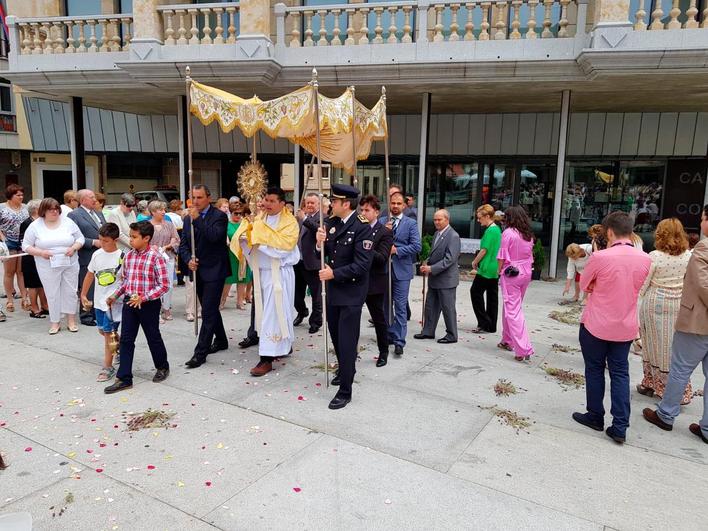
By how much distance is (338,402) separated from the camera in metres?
4.68

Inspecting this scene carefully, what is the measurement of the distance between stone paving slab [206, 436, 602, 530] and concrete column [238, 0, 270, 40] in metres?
8.92

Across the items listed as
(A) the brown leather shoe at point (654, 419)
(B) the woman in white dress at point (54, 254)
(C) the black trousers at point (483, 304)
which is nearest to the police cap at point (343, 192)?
(C) the black trousers at point (483, 304)

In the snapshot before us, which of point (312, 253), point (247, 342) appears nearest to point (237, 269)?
point (312, 253)

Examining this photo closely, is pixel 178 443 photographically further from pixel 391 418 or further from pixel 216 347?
pixel 216 347

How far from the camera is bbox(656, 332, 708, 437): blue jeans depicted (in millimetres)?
4176

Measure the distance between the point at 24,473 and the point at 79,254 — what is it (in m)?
4.58

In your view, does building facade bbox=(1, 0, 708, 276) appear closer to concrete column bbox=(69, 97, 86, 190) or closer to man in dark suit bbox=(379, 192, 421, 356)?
concrete column bbox=(69, 97, 86, 190)

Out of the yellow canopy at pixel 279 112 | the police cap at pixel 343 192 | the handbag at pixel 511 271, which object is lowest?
the handbag at pixel 511 271

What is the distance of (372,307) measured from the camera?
5809 mm

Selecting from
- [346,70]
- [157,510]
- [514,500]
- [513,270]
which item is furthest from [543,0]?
[157,510]

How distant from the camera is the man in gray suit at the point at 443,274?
647cm

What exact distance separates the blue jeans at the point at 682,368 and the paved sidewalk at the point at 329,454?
21 cm

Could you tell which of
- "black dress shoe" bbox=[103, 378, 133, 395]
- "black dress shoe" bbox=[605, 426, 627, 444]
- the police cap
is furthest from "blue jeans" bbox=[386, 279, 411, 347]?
"black dress shoe" bbox=[103, 378, 133, 395]

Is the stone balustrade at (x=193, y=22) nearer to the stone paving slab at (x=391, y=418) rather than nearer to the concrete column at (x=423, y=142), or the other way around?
the concrete column at (x=423, y=142)
